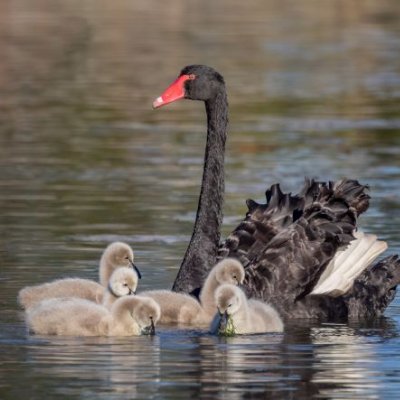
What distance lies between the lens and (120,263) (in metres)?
9.83

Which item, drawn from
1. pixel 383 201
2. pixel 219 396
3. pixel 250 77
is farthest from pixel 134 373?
pixel 250 77

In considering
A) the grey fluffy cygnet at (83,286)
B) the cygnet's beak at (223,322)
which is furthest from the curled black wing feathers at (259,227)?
the cygnet's beak at (223,322)

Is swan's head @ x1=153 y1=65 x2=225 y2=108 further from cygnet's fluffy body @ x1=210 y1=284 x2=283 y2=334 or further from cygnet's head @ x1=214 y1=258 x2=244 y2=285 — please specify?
cygnet's fluffy body @ x1=210 y1=284 x2=283 y2=334

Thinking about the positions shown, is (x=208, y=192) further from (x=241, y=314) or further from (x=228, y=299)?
(x=228, y=299)

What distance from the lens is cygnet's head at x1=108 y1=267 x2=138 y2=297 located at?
30.2 ft

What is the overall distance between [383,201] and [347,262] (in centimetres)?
397

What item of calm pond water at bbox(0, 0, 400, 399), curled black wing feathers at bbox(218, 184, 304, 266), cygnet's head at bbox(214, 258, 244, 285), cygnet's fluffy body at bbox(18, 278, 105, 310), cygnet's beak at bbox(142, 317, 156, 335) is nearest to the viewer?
calm pond water at bbox(0, 0, 400, 399)

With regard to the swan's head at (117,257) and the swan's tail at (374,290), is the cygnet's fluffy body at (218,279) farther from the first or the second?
the swan's tail at (374,290)

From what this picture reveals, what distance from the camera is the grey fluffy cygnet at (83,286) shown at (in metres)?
9.66

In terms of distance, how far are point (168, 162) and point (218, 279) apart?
23.9ft

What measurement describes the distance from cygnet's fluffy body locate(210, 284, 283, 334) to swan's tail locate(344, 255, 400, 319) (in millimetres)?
916

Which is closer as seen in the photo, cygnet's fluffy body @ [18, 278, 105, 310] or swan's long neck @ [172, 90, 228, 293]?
Result: cygnet's fluffy body @ [18, 278, 105, 310]

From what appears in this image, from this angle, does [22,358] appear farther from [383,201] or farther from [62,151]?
[62,151]

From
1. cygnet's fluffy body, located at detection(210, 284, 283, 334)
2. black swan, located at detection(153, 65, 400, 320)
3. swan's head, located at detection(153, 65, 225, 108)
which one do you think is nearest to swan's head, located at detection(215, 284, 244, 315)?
cygnet's fluffy body, located at detection(210, 284, 283, 334)
